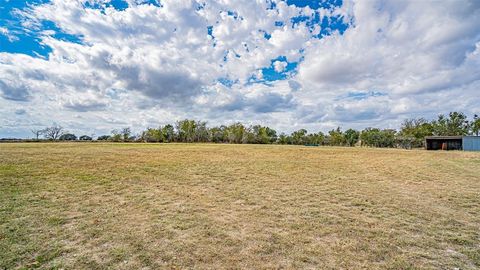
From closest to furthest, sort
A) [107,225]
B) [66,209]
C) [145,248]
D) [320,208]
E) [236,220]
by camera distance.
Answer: [145,248] → [107,225] → [236,220] → [66,209] → [320,208]

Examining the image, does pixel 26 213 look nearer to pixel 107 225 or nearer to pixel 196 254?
pixel 107 225

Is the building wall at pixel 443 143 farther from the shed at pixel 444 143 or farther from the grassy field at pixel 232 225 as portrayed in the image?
the grassy field at pixel 232 225

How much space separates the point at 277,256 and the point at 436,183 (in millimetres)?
12219

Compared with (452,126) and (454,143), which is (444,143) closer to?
(454,143)

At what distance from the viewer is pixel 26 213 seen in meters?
6.56

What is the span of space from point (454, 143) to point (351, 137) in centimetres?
4776

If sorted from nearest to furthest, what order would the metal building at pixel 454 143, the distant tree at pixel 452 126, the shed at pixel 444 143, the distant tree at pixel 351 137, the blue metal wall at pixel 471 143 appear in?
the blue metal wall at pixel 471 143
the metal building at pixel 454 143
the shed at pixel 444 143
the distant tree at pixel 452 126
the distant tree at pixel 351 137

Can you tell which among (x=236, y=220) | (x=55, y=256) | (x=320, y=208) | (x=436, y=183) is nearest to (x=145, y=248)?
(x=55, y=256)

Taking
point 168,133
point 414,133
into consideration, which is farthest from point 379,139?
point 168,133

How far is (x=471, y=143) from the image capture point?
41.5m

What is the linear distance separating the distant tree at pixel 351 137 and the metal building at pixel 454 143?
137 feet

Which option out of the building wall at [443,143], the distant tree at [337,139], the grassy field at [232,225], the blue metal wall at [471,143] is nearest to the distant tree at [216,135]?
the distant tree at [337,139]

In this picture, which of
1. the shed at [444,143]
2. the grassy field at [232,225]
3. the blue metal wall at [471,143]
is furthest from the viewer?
the shed at [444,143]

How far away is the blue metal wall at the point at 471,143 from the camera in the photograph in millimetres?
41062
